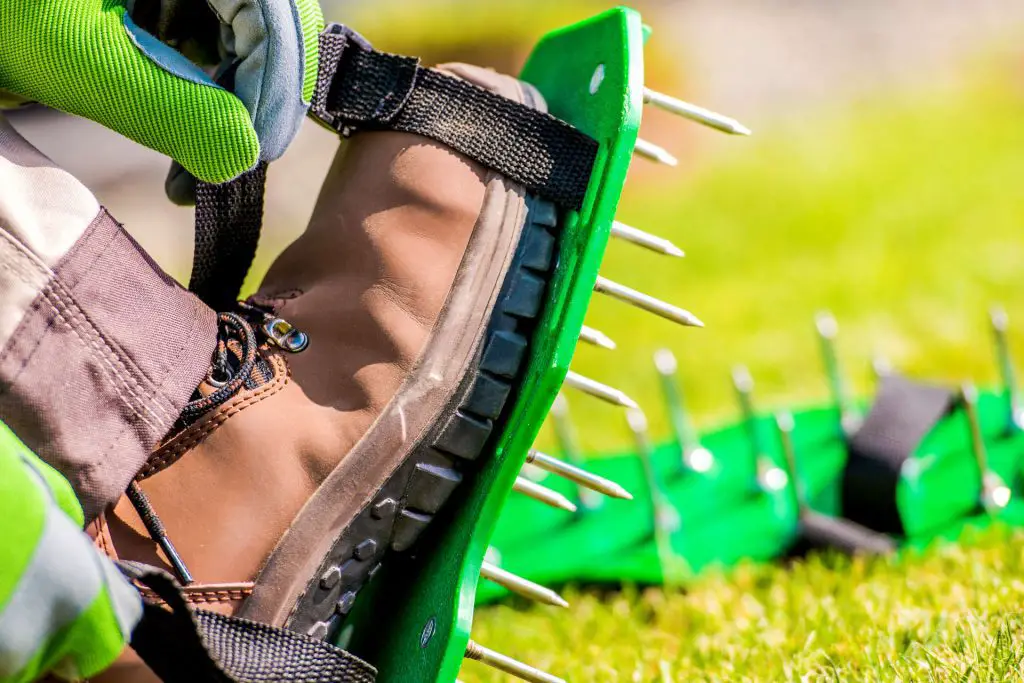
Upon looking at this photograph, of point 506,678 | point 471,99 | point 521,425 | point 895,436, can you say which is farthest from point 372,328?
point 895,436

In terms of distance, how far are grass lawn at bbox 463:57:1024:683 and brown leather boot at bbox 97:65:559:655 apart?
20.8 inches

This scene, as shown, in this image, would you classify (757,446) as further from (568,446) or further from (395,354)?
(395,354)

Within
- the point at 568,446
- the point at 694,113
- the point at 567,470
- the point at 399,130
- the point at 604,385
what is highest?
the point at 694,113

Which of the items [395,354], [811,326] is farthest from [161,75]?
[811,326]

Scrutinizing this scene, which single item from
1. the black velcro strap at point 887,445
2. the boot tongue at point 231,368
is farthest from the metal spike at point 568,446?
the boot tongue at point 231,368

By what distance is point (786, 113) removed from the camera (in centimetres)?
721

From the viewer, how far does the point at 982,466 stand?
208 centimetres

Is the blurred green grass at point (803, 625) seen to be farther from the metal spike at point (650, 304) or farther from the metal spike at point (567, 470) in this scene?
the metal spike at point (650, 304)

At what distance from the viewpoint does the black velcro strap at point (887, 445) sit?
206cm

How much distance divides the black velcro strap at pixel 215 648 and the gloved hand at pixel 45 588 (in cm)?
6

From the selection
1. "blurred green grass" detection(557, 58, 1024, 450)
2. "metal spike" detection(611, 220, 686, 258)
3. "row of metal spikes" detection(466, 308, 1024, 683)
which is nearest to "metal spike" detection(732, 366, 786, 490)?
"row of metal spikes" detection(466, 308, 1024, 683)

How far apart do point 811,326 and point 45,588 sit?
10.1 feet

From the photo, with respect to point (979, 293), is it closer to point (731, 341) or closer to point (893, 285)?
point (893, 285)

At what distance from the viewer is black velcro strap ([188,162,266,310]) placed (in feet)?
4.58
